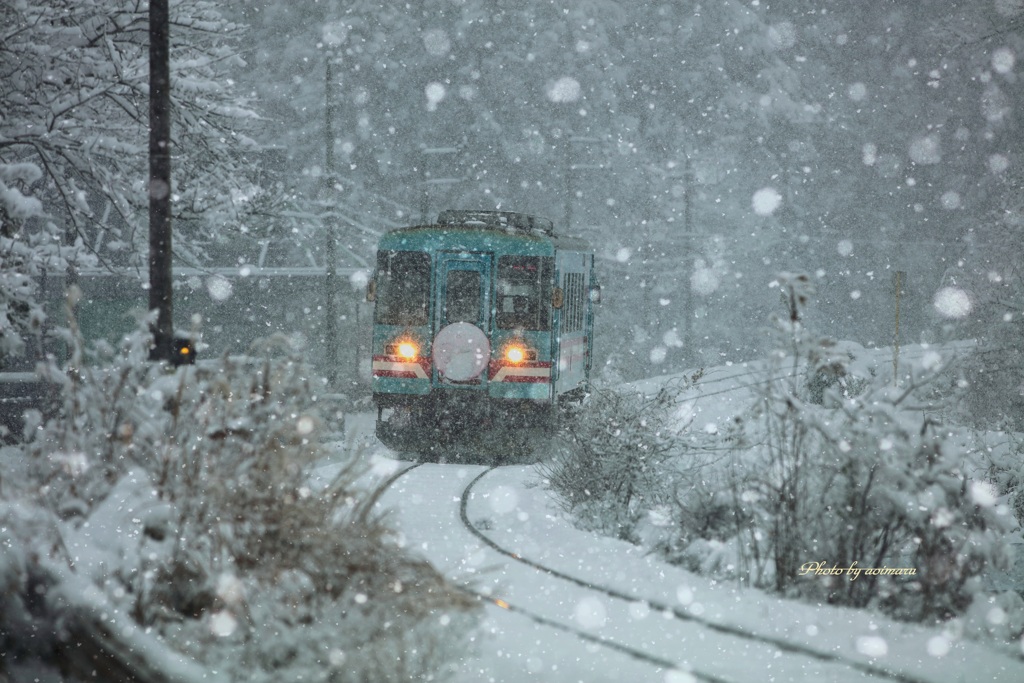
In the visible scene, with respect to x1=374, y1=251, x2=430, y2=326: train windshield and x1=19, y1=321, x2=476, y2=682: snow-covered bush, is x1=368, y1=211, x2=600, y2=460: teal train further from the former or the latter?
x1=19, y1=321, x2=476, y2=682: snow-covered bush

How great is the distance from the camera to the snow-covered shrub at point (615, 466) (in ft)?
34.9

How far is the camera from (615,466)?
10969 mm

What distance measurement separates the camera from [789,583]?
774 centimetres

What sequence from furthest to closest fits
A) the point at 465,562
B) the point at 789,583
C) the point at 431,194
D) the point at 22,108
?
1. the point at 431,194
2. the point at 22,108
3. the point at 465,562
4. the point at 789,583

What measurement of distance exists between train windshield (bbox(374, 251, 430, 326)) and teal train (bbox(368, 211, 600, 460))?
0.6 inches

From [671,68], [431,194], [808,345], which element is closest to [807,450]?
[808,345]

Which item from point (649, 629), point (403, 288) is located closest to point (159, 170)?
point (403, 288)

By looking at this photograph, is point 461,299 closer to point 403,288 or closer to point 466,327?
point 466,327

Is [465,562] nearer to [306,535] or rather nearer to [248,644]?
[306,535]

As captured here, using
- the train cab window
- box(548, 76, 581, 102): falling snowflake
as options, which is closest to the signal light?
the train cab window

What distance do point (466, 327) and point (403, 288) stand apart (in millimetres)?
1112

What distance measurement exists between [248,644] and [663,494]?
245 inches

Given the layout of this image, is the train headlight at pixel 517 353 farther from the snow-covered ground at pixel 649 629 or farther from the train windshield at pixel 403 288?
the snow-covered ground at pixel 649 629

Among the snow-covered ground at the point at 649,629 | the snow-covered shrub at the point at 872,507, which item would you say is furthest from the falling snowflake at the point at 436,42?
the snow-covered shrub at the point at 872,507
